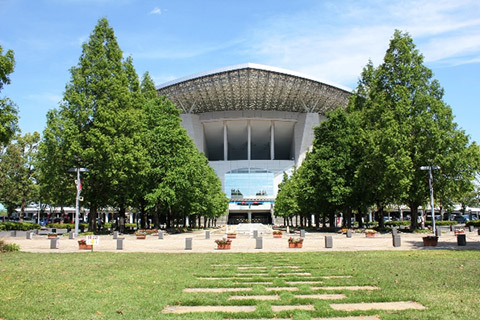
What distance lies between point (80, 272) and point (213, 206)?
58730mm

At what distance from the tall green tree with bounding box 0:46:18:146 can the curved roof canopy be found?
7260cm

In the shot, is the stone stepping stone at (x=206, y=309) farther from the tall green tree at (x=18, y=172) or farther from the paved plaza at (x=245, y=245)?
the tall green tree at (x=18, y=172)

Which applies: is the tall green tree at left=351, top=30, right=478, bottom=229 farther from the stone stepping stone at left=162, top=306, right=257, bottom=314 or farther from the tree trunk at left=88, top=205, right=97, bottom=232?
the stone stepping stone at left=162, top=306, right=257, bottom=314

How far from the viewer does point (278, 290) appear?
10.3m

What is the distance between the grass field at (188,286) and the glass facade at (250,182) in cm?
10814

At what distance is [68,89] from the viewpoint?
40500 mm

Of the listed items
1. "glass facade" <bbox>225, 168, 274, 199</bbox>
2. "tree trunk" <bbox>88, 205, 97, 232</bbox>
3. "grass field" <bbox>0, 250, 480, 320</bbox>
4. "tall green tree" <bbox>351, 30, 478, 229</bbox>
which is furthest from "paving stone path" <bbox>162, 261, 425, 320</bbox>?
"glass facade" <bbox>225, 168, 274, 199</bbox>

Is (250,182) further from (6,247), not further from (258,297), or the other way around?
Answer: (258,297)

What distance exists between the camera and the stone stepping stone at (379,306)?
27.0 ft

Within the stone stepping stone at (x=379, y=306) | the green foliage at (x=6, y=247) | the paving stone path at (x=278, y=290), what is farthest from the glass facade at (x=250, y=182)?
the stone stepping stone at (x=379, y=306)

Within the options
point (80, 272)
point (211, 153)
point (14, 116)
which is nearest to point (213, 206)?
point (14, 116)

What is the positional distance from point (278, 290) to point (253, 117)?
364 ft

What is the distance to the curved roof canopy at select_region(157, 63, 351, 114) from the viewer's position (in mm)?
97500

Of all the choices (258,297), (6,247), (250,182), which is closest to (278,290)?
(258,297)
